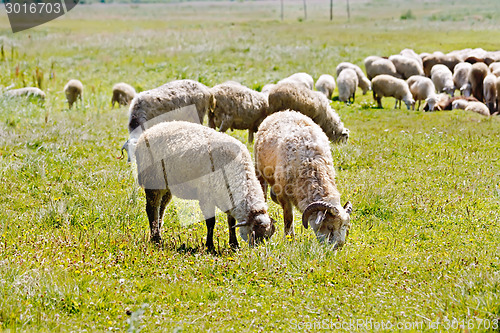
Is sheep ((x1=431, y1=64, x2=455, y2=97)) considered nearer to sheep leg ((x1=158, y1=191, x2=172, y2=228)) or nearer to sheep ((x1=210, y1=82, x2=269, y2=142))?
sheep ((x1=210, y1=82, x2=269, y2=142))

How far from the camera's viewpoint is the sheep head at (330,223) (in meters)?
6.51

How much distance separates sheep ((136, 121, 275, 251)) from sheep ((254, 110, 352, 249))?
58 centimetres

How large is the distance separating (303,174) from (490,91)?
1373 centimetres

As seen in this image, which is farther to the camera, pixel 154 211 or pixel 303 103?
pixel 303 103

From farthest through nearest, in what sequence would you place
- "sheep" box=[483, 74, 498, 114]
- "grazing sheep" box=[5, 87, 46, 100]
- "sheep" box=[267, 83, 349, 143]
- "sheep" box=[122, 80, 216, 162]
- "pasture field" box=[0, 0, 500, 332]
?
"sheep" box=[483, 74, 498, 114] → "grazing sheep" box=[5, 87, 46, 100] → "sheep" box=[267, 83, 349, 143] → "sheep" box=[122, 80, 216, 162] → "pasture field" box=[0, 0, 500, 332]

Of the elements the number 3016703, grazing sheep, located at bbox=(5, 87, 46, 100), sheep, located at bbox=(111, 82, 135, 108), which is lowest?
sheep, located at bbox=(111, 82, 135, 108)

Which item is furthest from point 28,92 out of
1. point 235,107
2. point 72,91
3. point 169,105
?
point 235,107

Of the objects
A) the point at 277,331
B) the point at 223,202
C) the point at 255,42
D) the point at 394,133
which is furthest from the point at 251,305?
the point at 255,42

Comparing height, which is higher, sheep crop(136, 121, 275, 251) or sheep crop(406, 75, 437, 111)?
sheep crop(136, 121, 275, 251)

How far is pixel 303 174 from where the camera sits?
7.02m

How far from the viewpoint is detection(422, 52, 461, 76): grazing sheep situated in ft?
80.6

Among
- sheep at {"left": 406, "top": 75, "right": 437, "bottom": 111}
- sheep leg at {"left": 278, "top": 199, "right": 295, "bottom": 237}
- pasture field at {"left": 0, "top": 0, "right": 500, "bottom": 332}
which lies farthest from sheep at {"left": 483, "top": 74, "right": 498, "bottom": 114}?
sheep leg at {"left": 278, "top": 199, "right": 295, "bottom": 237}

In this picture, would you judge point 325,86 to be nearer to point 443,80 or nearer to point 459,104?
point 459,104

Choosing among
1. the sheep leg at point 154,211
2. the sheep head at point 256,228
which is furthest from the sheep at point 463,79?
the sheep leg at point 154,211
